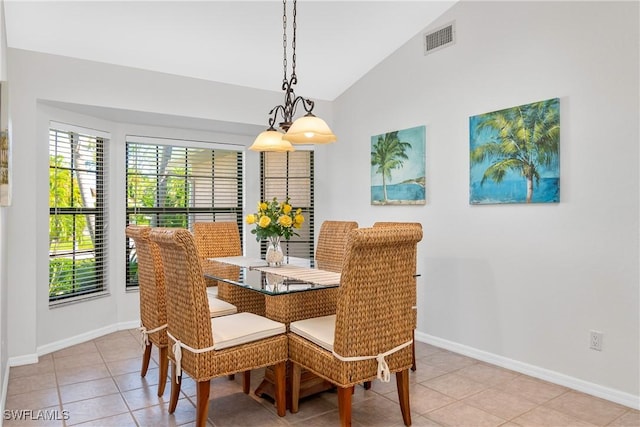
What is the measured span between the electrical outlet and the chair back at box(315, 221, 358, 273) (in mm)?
1886

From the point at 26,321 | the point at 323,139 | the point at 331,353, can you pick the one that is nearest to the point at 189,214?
the point at 26,321

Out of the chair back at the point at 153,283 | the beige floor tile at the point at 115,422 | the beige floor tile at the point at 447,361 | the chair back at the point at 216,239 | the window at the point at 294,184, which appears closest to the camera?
the beige floor tile at the point at 115,422

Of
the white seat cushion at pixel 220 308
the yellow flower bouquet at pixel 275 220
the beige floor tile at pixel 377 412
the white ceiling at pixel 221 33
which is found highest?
the white ceiling at pixel 221 33

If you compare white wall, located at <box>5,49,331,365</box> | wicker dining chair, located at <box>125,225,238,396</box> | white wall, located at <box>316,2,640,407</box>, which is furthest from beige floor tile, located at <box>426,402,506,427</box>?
white wall, located at <box>5,49,331,365</box>

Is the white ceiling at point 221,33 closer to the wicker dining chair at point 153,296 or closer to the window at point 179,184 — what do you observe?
the window at point 179,184

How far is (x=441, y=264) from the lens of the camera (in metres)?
3.94

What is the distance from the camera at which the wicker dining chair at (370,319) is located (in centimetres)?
217

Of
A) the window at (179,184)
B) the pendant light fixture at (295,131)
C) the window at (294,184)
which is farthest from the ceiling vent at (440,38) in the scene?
the window at (179,184)

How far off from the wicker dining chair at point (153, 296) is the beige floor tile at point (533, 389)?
7.44ft

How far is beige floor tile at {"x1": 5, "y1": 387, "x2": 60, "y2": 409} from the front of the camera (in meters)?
2.73

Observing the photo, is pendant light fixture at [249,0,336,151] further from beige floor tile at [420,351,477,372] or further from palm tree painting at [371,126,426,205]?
beige floor tile at [420,351,477,372]

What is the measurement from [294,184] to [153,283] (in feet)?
9.18

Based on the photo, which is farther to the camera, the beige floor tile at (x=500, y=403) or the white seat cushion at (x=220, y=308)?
the white seat cushion at (x=220, y=308)

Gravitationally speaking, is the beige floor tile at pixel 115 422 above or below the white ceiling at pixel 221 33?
below
